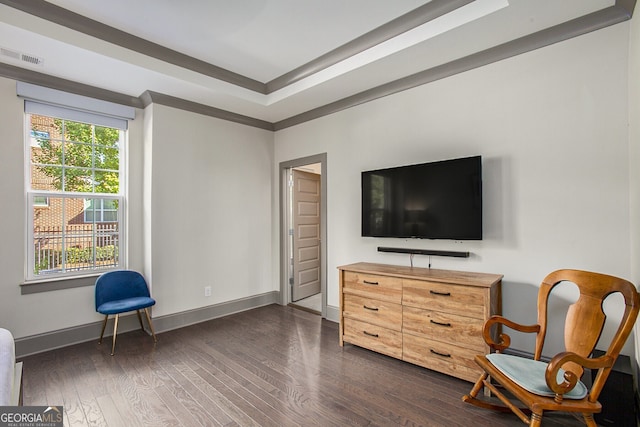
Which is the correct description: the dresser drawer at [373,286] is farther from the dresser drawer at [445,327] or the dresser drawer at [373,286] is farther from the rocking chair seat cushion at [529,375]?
the rocking chair seat cushion at [529,375]

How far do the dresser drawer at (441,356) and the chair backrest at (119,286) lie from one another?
2804mm

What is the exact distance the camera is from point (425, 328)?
8.47 feet

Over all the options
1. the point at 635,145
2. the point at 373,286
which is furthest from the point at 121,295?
the point at 635,145

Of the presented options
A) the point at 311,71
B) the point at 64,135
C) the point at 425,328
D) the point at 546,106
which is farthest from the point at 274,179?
the point at 546,106

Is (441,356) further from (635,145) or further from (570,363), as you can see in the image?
(635,145)

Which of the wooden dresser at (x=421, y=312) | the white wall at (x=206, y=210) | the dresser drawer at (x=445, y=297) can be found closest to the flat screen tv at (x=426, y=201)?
the wooden dresser at (x=421, y=312)

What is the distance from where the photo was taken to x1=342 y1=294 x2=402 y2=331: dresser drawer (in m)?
2.77

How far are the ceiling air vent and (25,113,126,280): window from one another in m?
0.53

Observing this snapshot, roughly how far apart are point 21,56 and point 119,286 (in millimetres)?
2257

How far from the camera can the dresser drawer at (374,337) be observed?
2760mm

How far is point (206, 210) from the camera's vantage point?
3.99 m

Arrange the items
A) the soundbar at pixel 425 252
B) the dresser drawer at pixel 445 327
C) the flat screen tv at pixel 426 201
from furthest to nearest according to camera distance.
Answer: the soundbar at pixel 425 252
the flat screen tv at pixel 426 201
the dresser drawer at pixel 445 327

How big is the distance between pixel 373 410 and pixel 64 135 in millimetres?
3842

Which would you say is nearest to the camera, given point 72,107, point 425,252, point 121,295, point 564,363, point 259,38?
point 564,363
